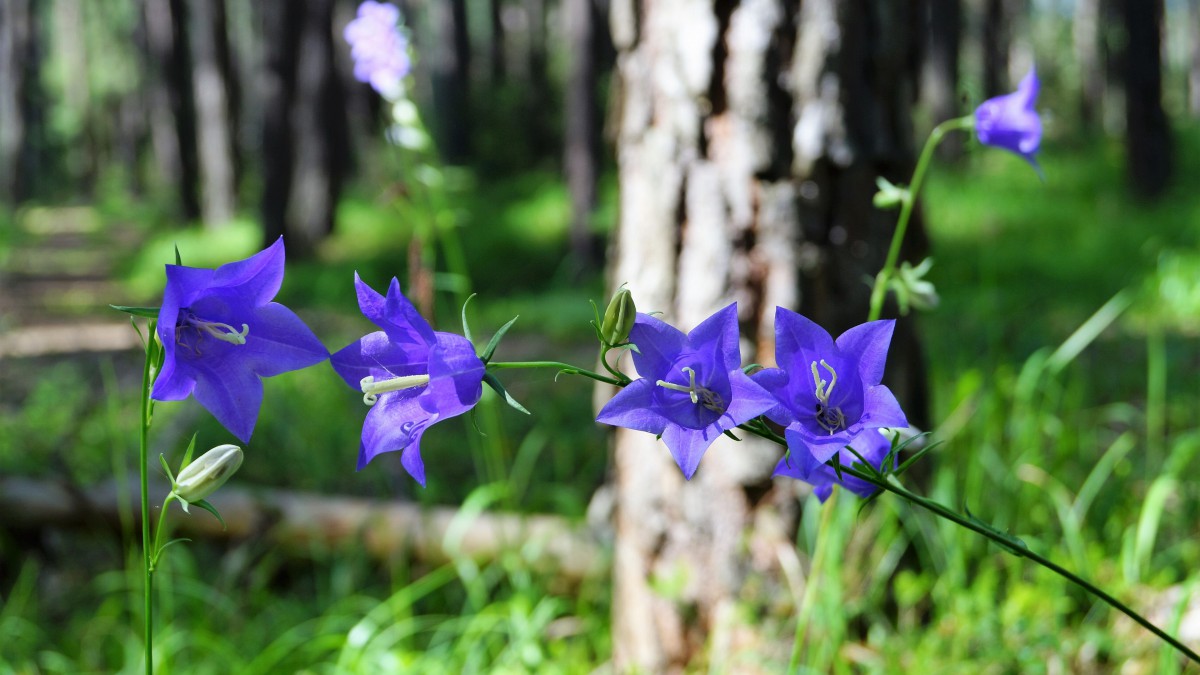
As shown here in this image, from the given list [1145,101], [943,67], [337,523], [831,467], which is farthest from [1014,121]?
[943,67]

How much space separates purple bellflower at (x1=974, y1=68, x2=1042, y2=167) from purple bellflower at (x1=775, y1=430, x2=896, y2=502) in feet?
1.75

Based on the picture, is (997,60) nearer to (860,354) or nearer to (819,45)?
(819,45)

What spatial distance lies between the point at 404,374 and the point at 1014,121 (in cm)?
87

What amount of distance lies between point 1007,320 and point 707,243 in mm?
4169

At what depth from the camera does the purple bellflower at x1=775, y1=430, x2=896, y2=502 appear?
613 mm

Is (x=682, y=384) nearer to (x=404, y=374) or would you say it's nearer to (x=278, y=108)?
(x=404, y=374)

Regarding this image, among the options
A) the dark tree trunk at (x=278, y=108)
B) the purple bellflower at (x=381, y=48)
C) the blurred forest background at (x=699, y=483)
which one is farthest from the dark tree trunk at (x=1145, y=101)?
the purple bellflower at (x=381, y=48)

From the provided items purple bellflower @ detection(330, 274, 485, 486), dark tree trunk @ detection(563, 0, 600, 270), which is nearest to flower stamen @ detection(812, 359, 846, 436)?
purple bellflower @ detection(330, 274, 485, 486)

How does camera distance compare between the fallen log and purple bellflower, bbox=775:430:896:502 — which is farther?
the fallen log

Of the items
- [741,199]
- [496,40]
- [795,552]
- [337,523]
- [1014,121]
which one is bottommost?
[337,523]

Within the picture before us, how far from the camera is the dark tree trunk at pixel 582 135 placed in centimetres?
966

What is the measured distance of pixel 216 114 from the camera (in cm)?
1384

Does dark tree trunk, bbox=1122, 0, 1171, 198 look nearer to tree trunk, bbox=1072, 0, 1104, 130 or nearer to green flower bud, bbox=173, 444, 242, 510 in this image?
tree trunk, bbox=1072, 0, 1104, 130

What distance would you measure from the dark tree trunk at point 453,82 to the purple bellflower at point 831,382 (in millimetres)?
14964
